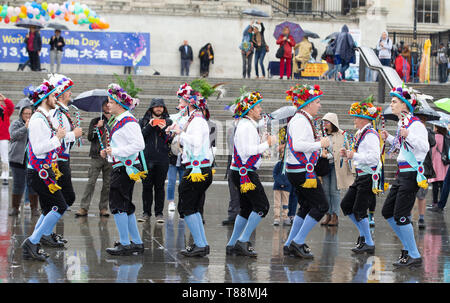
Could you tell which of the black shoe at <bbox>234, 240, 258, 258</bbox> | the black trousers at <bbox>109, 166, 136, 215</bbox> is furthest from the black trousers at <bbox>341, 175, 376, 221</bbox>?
the black trousers at <bbox>109, 166, 136, 215</bbox>

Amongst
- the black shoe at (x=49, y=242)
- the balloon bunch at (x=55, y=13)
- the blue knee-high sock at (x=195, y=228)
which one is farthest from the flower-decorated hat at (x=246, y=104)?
the balloon bunch at (x=55, y=13)

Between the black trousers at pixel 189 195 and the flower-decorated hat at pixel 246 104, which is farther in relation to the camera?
the flower-decorated hat at pixel 246 104

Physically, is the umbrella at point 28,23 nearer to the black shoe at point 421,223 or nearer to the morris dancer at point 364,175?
the black shoe at point 421,223

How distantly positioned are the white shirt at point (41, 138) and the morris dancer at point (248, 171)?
2053 millimetres

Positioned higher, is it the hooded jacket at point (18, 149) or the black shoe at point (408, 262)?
the hooded jacket at point (18, 149)

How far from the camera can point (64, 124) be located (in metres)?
9.76

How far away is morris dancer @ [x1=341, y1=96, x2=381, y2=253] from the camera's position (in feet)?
31.4

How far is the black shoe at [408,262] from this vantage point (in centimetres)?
869

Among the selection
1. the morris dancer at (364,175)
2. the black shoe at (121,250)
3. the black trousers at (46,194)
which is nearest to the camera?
the black trousers at (46,194)

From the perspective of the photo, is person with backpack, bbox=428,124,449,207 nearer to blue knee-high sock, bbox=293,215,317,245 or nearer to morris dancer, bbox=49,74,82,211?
blue knee-high sock, bbox=293,215,317,245

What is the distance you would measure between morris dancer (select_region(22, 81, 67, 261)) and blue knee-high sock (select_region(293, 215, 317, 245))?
2663 mm

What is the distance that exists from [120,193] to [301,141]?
2.12m
